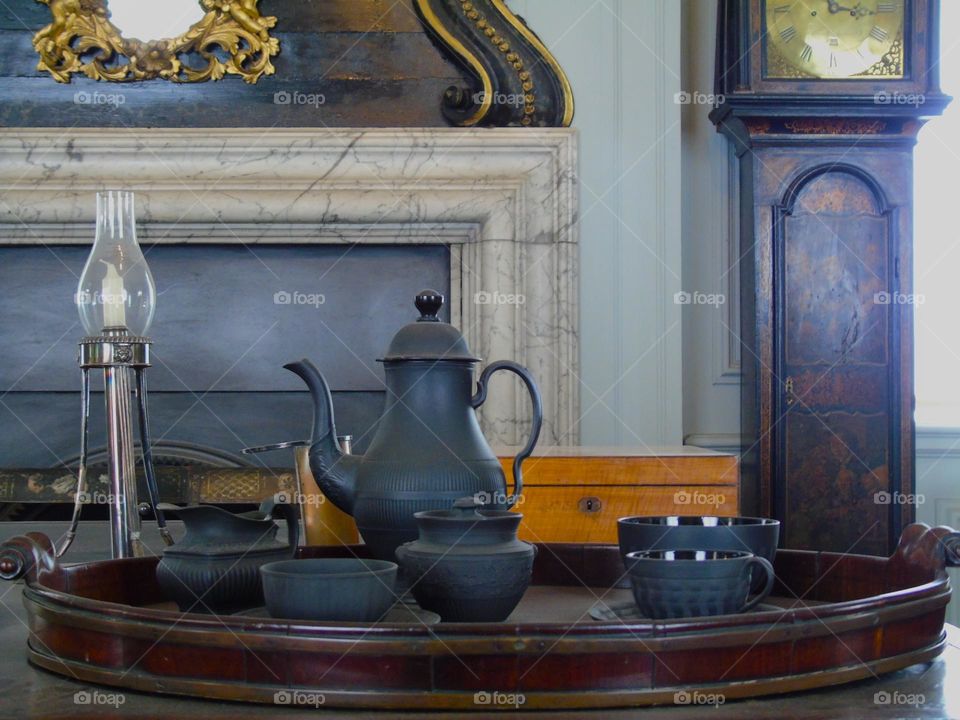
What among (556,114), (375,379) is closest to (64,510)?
(375,379)

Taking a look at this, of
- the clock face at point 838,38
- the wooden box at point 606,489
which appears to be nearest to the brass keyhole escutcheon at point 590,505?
the wooden box at point 606,489

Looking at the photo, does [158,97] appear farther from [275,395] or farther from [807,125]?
[807,125]

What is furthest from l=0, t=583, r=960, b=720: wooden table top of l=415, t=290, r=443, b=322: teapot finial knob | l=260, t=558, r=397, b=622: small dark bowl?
l=415, t=290, r=443, b=322: teapot finial knob

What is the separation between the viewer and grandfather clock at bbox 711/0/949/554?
3254 mm

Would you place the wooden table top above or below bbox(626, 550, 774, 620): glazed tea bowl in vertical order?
below

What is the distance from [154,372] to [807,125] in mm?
1988

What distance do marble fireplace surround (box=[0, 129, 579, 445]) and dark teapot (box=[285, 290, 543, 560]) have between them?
2.13 metres

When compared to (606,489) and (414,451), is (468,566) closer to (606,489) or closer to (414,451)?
(414,451)

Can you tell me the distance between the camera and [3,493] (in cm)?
291

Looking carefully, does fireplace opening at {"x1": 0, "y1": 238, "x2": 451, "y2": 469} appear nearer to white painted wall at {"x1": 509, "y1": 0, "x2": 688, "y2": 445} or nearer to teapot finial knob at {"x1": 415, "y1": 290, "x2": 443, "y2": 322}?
white painted wall at {"x1": 509, "y1": 0, "x2": 688, "y2": 445}

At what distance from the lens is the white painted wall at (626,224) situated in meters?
3.41

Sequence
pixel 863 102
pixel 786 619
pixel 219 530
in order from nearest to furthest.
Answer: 1. pixel 786 619
2. pixel 219 530
3. pixel 863 102

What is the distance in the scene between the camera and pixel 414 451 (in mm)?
1124

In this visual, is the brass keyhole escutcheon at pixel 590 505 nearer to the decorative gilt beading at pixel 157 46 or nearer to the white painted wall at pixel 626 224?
the white painted wall at pixel 626 224
